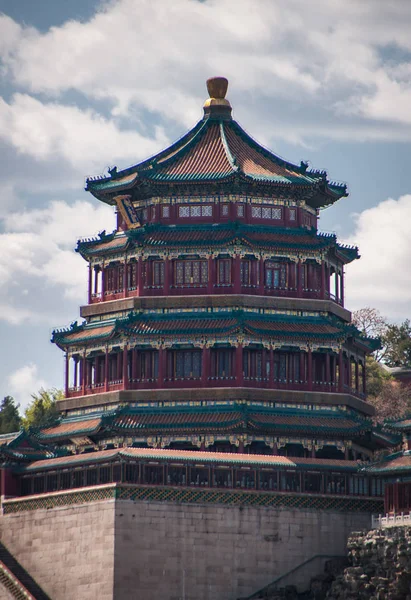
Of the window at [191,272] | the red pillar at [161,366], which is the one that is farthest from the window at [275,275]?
the red pillar at [161,366]

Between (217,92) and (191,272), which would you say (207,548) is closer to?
(191,272)

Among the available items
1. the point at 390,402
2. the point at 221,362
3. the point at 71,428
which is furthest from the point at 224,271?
the point at 390,402

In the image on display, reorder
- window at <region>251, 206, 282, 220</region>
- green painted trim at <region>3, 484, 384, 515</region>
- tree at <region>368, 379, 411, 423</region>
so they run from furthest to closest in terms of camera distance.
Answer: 1. tree at <region>368, 379, 411, 423</region>
2. window at <region>251, 206, 282, 220</region>
3. green painted trim at <region>3, 484, 384, 515</region>

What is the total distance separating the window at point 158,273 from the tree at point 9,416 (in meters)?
26.5

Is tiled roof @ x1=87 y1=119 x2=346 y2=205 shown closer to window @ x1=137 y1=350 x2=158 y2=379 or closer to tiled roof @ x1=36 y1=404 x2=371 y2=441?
window @ x1=137 y1=350 x2=158 y2=379

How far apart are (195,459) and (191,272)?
1631cm

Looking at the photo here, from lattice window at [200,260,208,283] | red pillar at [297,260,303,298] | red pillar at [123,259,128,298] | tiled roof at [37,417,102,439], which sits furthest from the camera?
red pillar at [123,259,128,298]

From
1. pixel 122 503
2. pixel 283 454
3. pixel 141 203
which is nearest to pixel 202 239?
pixel 141 203

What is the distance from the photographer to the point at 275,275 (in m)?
110

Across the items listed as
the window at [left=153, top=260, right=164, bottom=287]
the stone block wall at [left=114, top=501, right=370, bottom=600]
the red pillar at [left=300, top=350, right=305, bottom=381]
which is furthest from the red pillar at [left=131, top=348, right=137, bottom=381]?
the stone block wall at [left=114, top=501, right=370, bottom=600]

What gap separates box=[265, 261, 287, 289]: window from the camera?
110 m

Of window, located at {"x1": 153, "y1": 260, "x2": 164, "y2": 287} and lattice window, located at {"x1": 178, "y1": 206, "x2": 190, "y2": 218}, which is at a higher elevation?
lattice window, located at {"x1": 178, "y1": 206, "x2": 190, "y2": 218}

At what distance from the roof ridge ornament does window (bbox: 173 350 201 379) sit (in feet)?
57.2

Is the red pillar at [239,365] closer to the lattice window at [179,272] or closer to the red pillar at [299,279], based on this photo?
the red pillar at [299,279]
